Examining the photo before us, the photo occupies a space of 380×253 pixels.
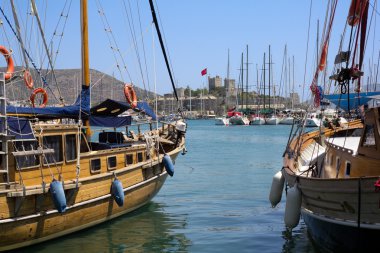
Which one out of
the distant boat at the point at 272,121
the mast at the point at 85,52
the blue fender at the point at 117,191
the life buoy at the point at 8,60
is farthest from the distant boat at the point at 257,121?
the life buoy at the point at 8,60

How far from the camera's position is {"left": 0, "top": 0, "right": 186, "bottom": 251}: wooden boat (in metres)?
11.9

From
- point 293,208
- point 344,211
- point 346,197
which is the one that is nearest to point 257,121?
point 293,208

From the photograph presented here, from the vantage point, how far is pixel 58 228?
1298cm

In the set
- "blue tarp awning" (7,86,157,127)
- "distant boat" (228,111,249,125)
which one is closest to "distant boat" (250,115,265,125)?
"distant boat" (228,111,249,125)

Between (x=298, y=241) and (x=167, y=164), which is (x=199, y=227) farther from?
(x=298, y=241)

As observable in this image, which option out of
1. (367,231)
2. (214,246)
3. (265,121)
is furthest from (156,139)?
(265,121)

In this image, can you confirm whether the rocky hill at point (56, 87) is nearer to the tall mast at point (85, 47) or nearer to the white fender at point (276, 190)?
the tall mast at point (85, 47)

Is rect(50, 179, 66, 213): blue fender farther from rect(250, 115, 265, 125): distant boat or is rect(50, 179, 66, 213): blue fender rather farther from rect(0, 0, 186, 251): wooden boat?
rect(250, 115, 265, 125): distant boat

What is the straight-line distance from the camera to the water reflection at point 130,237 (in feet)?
43.0

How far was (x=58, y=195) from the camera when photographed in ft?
39.8

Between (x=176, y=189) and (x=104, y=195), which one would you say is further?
(x=176, y=189)

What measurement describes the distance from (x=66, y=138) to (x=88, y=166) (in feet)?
3.36

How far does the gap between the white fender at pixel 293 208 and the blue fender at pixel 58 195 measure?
5.09 m

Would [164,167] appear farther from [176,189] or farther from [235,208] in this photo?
[176,189]
